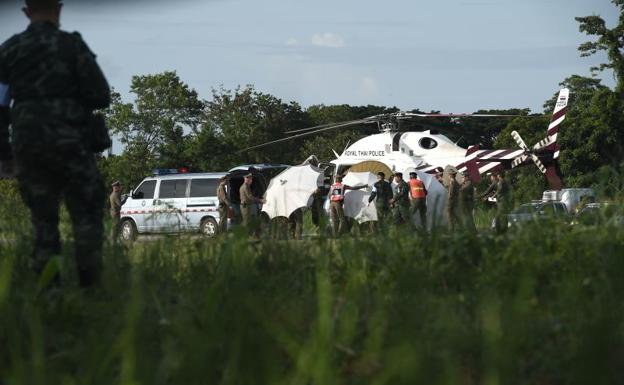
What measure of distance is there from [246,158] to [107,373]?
74.7 metres

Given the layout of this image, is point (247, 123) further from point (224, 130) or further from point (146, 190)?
point (146, 190)

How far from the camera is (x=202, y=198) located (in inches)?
1077

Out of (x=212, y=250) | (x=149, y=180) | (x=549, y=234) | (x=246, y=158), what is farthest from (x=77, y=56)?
(x=246, y=158)

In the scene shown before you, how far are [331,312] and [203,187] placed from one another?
23913mm

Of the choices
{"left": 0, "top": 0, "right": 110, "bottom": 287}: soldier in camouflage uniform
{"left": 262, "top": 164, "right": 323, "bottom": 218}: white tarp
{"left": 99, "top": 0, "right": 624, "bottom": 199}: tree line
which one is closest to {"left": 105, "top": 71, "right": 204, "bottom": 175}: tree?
{"left": 99, "top": 0, "right": 624, "bottom": 199}: tree line

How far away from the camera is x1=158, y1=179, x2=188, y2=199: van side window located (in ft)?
91.5

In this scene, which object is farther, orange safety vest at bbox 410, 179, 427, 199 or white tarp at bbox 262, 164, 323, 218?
white tarp at bbox 262, 164, 323, 218

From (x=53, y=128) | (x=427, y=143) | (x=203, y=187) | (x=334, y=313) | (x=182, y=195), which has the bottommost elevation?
(x=334, y=313)

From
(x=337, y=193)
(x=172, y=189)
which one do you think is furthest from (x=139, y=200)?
(x=337, y=193)

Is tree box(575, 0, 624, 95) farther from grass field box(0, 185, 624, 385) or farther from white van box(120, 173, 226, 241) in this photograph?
grass field box(0, 185, 624, 385)

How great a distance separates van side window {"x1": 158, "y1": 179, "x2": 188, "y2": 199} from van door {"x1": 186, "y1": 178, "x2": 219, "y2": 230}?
0.31m

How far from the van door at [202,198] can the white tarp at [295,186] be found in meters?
1.90

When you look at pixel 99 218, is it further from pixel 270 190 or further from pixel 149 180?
pixel 149 180

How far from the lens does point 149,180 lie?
2895 centimetres
